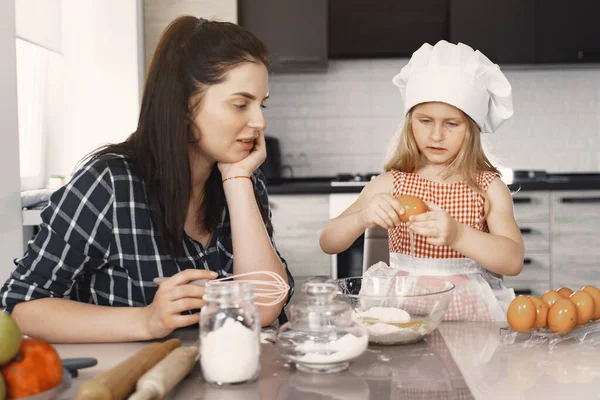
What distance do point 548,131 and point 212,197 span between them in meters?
3.38

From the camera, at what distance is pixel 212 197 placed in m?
1.72

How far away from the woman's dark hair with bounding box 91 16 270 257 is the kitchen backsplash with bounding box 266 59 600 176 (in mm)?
2952

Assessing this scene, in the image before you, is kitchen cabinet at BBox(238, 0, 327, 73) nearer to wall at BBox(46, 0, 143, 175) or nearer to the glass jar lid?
wall at BBox(46, 0, 143, 175)

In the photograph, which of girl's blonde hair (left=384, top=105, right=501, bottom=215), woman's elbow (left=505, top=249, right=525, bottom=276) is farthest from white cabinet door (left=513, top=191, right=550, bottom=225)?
woman's elbow (left=505, top=249, right=525, bottom=276)

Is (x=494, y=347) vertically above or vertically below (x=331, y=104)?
below

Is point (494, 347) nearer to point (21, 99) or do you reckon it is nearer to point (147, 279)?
point (147, 279)

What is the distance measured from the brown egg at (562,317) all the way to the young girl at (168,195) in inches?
22.0

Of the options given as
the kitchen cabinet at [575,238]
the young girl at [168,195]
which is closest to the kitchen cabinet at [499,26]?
the kitchen cabinet at [575,238]

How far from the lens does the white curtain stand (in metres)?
3.19

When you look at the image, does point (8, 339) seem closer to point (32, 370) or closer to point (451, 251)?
point (32, 370)

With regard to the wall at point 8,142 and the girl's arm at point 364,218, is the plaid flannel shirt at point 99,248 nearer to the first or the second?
the girl's arm at point 364,218

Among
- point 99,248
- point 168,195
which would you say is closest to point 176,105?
point 168,195

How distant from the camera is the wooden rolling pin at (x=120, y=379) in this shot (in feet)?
2.72

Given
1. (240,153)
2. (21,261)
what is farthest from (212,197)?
(21,261)
